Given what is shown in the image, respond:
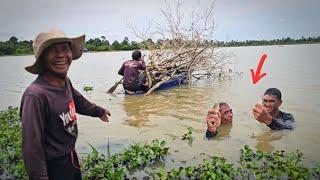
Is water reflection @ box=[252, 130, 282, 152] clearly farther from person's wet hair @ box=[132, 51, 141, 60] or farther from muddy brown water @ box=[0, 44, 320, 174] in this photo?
person's wet hair @ box=[132, 51, 141, 60]

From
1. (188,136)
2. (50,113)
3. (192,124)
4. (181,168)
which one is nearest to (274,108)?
(192,124)

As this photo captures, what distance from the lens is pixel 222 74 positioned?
20297 millimetres

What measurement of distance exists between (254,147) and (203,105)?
4618mm

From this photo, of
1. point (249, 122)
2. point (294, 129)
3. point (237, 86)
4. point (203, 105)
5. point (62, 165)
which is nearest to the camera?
point (62, 165)

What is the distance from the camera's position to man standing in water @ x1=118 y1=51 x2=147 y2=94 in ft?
41.9

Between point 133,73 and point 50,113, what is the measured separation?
391 inches

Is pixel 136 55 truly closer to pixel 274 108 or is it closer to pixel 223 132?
pixel 223 132

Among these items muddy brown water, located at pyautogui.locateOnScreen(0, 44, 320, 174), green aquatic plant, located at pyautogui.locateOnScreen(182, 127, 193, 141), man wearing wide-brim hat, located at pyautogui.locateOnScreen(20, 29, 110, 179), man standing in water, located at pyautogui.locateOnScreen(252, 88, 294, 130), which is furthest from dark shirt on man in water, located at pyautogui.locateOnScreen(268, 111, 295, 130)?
man wearing wide-brim hat, located at pyautogui.locateOnScreen(20, 29, 110, 179)

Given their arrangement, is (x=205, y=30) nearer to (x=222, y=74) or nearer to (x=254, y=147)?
(x=222, y=74)

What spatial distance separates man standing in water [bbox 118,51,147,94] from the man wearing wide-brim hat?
9.43 metres

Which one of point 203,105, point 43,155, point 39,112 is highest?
point 39,112

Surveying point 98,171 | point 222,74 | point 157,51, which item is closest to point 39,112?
point 98,171

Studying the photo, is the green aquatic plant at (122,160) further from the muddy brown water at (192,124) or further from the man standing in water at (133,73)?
the man standing in water at (133,73)

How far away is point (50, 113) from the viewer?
290 cm
